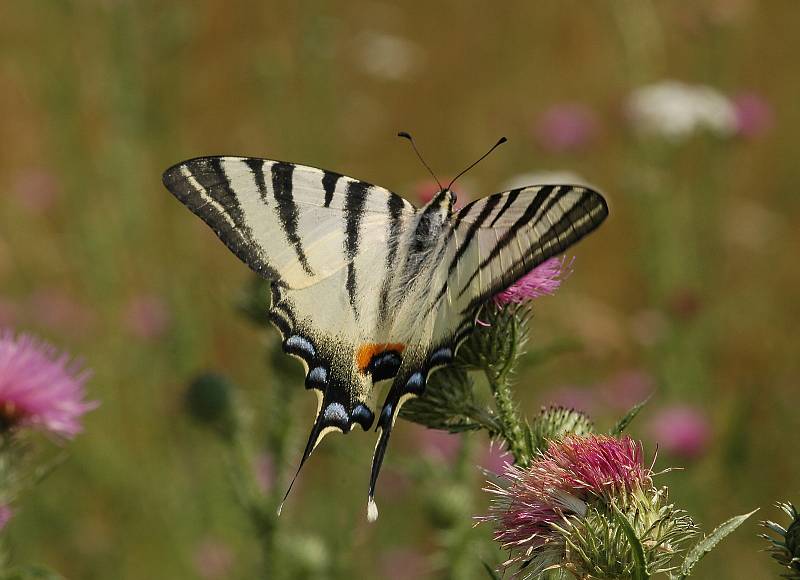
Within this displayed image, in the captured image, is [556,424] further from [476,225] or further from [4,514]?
[4,514]

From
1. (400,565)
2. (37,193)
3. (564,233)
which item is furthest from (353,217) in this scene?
(37,193)

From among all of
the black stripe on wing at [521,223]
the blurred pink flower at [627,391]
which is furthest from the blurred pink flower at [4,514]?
the blurred pink flower at [627,391]

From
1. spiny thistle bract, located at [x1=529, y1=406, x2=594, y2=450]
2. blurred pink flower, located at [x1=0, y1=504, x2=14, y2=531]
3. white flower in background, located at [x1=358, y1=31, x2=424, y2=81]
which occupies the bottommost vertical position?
A: blurred pink flower, located at [x1=0, y1=504, x2=14, y2=531]

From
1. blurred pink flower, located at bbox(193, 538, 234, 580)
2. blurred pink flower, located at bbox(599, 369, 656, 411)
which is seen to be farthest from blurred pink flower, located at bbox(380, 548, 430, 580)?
blurred pink flower, located at bbox(599, 369, 656, 411)

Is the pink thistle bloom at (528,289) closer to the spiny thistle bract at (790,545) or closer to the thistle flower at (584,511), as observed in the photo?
the thistle flower at (584,511)

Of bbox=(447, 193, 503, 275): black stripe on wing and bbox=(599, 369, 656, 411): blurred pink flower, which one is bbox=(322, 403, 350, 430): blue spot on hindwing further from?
bbox=(599, 369, 656, 411): blurred pink flower

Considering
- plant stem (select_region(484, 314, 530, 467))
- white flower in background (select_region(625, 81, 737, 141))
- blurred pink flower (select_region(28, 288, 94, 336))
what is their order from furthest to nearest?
1. blurred pink flower (select_region(28, 288, 94, 336))
2. white flower in background (select_region(625, 81, 737, 141))
3. plant stem (select_region(484, 314, 530, 467))
